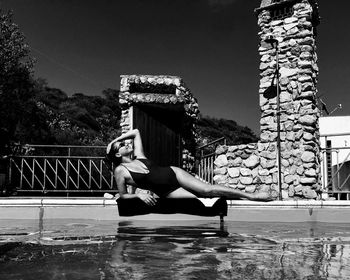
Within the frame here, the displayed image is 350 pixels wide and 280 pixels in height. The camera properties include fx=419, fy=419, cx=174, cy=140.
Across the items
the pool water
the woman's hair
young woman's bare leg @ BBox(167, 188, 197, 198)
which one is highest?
the woman's hair

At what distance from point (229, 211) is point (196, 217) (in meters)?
0.36

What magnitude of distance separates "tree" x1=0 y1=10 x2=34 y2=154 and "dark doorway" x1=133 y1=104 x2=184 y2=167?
4237 mm

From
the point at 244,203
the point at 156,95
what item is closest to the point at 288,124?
the point at 156,95

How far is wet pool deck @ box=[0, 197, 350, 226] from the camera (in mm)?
4438

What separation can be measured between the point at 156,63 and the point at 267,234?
25.0 m

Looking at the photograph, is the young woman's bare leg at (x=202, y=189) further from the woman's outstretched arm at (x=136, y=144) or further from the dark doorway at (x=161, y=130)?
the dark doorway at (x=161, y=130)

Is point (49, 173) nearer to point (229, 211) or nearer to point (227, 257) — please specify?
point (229, 211)

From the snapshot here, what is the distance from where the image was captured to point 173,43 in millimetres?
31625

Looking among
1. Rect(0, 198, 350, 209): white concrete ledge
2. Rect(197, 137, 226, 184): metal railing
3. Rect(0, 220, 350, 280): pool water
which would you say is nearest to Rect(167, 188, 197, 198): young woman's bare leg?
Rect(0, 220, 350, 280): pool water

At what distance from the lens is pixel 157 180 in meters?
3.85

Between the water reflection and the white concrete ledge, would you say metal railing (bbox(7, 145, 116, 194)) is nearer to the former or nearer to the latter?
the white concrete ledge

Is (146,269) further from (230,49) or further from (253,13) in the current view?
(230,49)

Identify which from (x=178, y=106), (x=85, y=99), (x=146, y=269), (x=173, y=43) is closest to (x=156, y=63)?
(x=173, y=43)

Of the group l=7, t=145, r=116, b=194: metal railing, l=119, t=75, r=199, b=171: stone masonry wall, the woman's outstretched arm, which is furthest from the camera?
l=119, t=75, r=199, b=171: stone masonry wall
